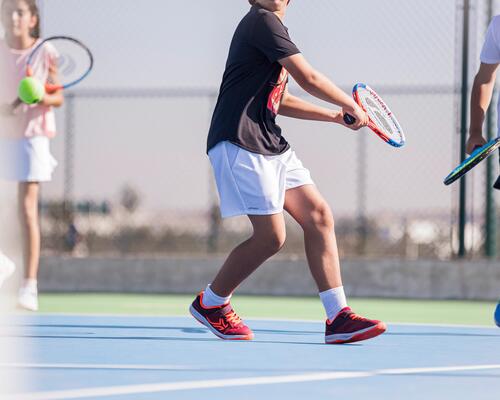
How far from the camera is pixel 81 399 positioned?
3207 millimetres

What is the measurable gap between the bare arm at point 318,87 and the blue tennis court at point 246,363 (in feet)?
3.37

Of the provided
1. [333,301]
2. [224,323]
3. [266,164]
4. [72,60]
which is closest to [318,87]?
[266,164]

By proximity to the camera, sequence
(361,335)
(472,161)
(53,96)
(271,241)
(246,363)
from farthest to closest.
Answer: (53,96) < (472,161) < (271,241) < (361,335) < (246,363)

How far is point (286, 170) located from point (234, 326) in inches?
30.3

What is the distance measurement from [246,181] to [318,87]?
0.52 m

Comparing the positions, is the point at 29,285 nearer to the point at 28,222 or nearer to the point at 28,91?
the point at 28,222

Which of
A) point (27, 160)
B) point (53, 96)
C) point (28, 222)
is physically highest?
point (53, 96)

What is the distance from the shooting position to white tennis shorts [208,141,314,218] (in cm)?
488

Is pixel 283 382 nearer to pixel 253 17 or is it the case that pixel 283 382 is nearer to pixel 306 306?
pixel 253 17

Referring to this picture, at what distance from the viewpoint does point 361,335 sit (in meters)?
4.84

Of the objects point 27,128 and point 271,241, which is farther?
point 27,128

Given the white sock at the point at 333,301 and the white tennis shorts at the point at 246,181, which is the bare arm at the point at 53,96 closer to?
the white tennis shorts at the point at 246,181

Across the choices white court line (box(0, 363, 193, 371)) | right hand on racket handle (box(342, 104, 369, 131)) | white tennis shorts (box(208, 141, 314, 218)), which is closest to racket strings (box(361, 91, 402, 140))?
right hand on racket handle (box(342, 104, 369, 131))

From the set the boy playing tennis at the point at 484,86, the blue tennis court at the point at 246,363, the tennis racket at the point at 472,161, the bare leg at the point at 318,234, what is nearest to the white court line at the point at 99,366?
the blue tennis court at the point at 246,363
